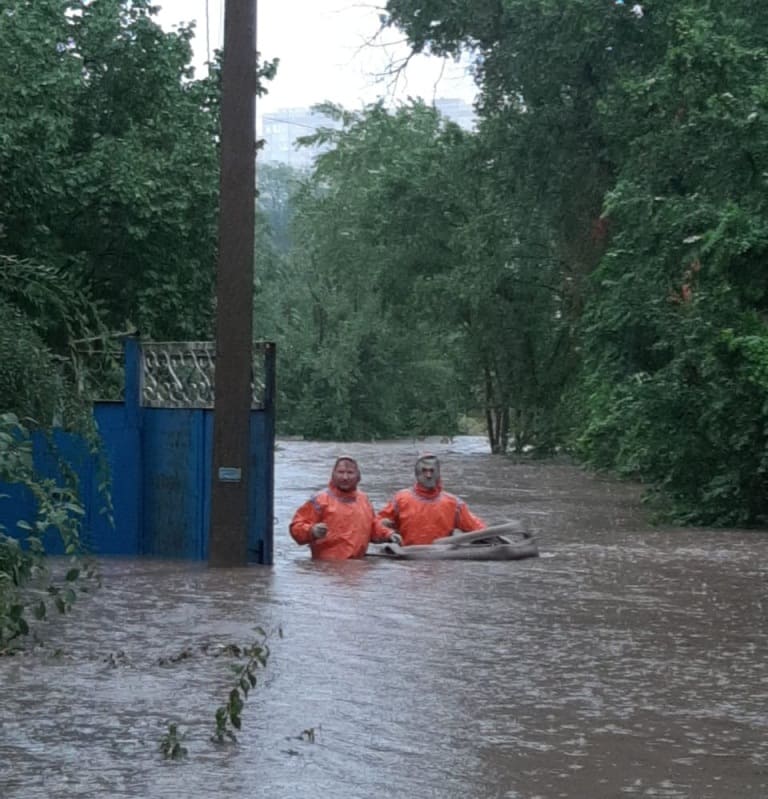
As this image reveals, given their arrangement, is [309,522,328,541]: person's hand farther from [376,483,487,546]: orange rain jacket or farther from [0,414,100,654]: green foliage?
[0,414,100,654]: green foliage

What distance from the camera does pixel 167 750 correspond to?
723cm

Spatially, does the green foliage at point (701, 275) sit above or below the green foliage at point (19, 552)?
above

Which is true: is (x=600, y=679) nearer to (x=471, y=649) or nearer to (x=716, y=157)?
(x=471, y=649)

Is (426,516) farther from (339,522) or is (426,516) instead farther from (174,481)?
(174,481)

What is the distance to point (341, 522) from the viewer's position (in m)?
15.5

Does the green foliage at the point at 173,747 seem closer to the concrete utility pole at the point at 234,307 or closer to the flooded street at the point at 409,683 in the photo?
the flooded street at the point at 409,683

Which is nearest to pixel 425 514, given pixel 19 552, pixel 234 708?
pixel 19 552

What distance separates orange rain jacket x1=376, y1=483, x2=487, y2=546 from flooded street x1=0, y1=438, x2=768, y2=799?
0.80 metres

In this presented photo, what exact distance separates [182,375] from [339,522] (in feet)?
6.13

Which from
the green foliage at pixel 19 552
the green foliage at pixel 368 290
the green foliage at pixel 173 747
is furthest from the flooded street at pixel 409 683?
the green foliage at pixel 368 290

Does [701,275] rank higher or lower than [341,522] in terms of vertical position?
higher

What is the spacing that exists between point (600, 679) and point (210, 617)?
321 cm

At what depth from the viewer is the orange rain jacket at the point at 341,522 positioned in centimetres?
1527

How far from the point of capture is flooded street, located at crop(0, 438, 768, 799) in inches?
278
